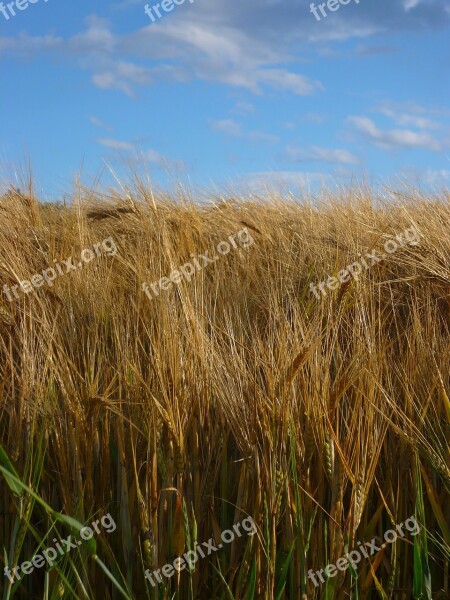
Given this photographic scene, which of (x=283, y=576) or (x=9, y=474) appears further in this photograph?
(x=283, y=576)

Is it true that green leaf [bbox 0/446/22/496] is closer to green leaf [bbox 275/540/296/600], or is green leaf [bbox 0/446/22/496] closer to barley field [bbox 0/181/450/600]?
barley field [bbox 0/181/450/600]

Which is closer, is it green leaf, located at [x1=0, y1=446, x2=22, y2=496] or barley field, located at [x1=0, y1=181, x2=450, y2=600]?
green leaf, located at [x1=0, y1=446, x2=22, y2=496]

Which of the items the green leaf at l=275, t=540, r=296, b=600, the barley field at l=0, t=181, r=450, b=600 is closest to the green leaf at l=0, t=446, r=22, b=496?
the barley field at l=0, t=181, r=450, b=600

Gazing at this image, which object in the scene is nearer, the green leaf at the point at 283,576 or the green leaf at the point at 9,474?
the green leaf at the point at 9,474

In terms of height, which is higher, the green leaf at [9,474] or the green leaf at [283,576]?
the green leaf at [9,474]

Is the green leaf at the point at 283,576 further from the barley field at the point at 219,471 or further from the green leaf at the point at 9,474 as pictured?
the green leaf at the point at 9,474

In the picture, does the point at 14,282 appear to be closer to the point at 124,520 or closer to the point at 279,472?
the point at 124,520

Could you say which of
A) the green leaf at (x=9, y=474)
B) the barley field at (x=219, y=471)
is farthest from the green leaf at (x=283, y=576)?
the green leaf at (x=9, y=474)

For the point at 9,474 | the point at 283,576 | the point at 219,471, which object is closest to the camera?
the point at 9,474

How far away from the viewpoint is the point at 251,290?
2.68m

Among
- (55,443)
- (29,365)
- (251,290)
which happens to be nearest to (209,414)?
(55,443)


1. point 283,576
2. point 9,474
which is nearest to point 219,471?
point 283,576

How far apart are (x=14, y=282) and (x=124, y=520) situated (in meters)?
1.00

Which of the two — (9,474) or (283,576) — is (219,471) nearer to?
(283,576)
